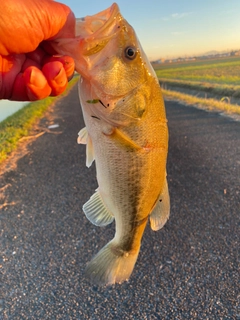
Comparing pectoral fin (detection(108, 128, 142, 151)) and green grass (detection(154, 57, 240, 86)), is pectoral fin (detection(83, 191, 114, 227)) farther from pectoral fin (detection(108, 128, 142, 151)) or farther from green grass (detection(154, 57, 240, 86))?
green grass (detection(154, 57, 240, 86))

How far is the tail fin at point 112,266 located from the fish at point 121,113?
1.05ft

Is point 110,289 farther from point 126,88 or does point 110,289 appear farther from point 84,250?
point 126,88

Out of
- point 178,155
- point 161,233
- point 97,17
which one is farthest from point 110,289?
point 178,155

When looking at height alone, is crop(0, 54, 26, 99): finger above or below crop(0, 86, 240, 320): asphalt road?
above

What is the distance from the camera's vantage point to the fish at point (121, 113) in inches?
63.3

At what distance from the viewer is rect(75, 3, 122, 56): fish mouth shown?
155 cm

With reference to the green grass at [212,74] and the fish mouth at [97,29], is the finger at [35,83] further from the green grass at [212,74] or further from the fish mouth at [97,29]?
the green grass at [212,74]

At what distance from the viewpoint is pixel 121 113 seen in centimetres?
168

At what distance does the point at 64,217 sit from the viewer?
4.63 metres

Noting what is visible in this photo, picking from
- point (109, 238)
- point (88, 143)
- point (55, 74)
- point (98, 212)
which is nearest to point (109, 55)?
point (55, 74)

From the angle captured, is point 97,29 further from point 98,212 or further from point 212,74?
point 212,74

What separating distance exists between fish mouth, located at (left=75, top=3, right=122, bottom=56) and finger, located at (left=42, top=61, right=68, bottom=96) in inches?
6.2

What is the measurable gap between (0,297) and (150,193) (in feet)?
7.64

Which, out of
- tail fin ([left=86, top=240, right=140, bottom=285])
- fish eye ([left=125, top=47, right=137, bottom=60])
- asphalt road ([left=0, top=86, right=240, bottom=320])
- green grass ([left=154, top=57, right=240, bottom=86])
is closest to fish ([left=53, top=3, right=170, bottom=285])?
fish eye ([left=125, top=47, right=137, bottom=60])
